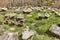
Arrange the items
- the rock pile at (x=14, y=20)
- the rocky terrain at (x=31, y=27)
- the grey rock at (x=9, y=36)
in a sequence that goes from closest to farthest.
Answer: the grey rock at (x=9, y=36) → the rocky terrain at (x=31, y=27) → the rock pile at (x=14, y=20)

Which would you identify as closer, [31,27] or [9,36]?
[9,36]

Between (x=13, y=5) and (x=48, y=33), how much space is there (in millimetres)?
2513

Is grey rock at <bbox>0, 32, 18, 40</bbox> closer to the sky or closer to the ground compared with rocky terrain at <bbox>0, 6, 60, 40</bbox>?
closer to the sky

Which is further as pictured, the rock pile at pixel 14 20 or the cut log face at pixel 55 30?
the rock pile at pixel 14 20

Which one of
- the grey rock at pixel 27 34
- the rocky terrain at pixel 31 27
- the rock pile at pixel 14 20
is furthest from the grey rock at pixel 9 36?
the rock pile at pixel 14 20

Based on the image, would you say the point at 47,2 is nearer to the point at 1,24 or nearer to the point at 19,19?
the point at 19,19

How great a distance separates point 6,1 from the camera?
4.95 metres

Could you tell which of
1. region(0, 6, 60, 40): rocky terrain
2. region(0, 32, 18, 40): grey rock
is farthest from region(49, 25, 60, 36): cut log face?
region(0, 32, 18, 40): grey rock

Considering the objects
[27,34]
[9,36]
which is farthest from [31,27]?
[9,36]

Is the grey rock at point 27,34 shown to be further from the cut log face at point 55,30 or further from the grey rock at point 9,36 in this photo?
the cut log face at point 55,30

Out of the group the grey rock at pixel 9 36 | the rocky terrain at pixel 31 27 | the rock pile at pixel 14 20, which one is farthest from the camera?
the rock pile at pixel 14 20

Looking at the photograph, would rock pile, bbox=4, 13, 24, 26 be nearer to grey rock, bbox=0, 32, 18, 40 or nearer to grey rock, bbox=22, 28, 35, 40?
grey rock, bbox=22, 28, 35, 40

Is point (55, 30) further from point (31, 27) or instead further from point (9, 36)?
point (9, 36)

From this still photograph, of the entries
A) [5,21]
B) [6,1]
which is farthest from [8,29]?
[6,1]
